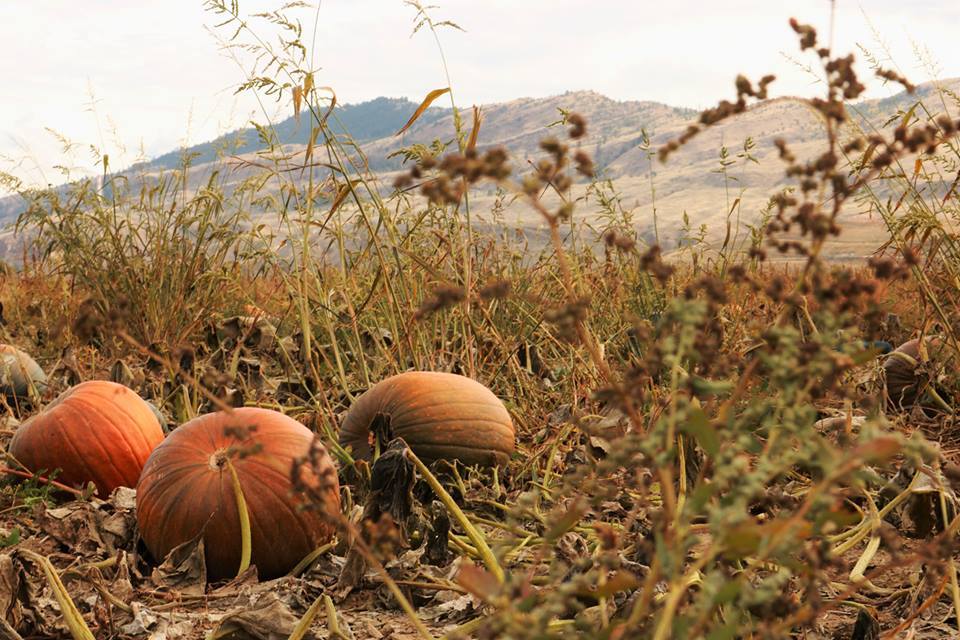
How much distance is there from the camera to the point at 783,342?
93 cm

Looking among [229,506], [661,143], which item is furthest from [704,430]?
[661,143]

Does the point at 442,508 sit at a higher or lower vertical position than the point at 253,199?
lower

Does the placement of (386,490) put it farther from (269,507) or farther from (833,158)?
(833,158)

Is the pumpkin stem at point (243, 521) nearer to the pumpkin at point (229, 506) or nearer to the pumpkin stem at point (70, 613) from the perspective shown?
the pumpkin at point (229, 506)

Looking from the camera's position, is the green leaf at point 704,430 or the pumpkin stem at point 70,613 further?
the pumpkin stem at point 70,613

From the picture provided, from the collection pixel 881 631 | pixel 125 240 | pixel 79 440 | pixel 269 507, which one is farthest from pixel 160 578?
pixel 125 240

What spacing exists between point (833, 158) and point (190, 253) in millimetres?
5206

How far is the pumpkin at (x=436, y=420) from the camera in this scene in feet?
11.1

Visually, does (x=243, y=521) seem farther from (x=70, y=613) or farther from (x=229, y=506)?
(x=70, y=613)

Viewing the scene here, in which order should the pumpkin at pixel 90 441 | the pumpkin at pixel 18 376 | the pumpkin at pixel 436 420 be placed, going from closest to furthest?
the pumpkin at pixel 436 420
the pumpkin at pixel 90 441
the pumpkin at pixel 18 376

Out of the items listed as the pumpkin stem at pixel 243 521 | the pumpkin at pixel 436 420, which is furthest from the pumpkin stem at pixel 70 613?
the pumpkin at pixel 436 420

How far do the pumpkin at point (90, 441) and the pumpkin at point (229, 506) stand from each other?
0.79m

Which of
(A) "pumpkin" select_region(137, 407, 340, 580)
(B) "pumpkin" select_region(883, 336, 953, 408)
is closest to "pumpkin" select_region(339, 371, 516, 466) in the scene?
(A) "pumpkin" select_region(137, 407, 340, 580)

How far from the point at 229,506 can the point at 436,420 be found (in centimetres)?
88
